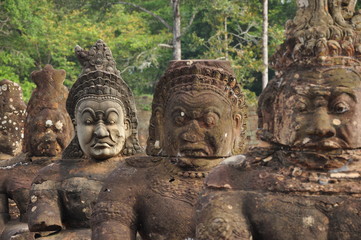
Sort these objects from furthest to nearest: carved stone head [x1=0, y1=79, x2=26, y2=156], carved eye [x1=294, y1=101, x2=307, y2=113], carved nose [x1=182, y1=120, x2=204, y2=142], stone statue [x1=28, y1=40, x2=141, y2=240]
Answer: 1. carved stone head [x1=0, y1=79, x2=26, y2=156]
2. stone statue [x1=28, y1=40, x2=141, y2=240]
3. carved nose [x1=182, y1=120, x2=204, y2=142]
4. carved eye [x1=294, y1=101, x2=307, y2=113]

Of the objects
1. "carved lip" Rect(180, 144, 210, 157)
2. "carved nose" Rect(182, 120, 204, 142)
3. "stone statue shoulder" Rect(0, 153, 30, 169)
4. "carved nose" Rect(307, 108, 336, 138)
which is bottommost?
"stone statue shoulder" Rect(0, 153, 30, 169)

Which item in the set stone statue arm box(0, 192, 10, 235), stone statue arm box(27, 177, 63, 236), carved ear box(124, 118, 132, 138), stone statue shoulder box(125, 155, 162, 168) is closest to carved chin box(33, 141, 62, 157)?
stone statue arm box(0, 192, 10, 235)

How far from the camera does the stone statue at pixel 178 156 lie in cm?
569

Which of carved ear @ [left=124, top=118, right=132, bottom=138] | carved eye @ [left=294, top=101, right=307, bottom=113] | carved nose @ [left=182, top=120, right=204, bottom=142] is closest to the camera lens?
carved eye @ [left=294, top=101, right=307, bottom=113]

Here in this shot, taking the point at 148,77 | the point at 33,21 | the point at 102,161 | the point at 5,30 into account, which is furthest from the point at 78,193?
the point at 148,77

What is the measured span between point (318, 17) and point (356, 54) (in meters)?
0.33

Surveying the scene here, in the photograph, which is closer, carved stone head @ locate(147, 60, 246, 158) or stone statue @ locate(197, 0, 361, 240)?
stone statue @ locate(197, 0, 361, 240)

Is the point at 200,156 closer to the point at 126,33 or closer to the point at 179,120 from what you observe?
the point at 179,120

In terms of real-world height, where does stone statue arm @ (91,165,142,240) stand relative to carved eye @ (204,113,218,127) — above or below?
below

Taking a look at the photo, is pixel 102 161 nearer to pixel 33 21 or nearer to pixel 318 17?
pixel 318 17

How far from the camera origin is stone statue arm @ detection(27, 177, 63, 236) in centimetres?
717

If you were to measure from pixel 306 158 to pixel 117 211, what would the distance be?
2164 mm

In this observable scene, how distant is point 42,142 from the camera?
30.0 ft

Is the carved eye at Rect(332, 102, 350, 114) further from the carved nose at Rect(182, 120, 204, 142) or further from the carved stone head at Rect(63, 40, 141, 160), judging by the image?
the carved stone head at Rect(63, 40, 141, 160)
